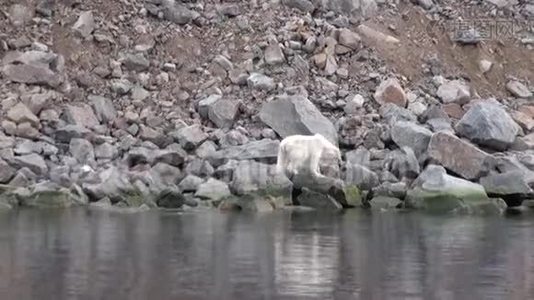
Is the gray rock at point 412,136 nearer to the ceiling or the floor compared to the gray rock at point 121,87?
nearer to the floor

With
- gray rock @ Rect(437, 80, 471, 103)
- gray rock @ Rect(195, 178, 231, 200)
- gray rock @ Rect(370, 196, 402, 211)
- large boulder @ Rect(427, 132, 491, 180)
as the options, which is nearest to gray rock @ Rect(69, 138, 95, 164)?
gray rock @ Rect(195, 178, 231, 200)

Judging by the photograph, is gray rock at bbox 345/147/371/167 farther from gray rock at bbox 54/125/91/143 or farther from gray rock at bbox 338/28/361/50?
gray rock at bbox 54/125/91/143

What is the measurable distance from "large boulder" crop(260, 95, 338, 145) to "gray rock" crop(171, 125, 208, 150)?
2017 mm

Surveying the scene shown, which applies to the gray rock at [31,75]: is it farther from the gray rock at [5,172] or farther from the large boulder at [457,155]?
the large boulder at [457,155]

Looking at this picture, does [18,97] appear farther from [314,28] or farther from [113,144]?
[314,28]

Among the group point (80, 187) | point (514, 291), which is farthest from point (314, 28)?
point (514, 291)

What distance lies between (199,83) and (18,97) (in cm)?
549

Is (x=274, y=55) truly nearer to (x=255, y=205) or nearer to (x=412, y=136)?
(x=412, y=136)

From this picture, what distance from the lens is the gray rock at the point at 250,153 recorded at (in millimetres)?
27453

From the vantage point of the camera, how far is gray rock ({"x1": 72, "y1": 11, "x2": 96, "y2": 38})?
1318 inches

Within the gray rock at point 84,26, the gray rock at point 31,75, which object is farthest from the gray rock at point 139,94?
the gray rock at point 84,26

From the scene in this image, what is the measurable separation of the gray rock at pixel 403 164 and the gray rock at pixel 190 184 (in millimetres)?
4903

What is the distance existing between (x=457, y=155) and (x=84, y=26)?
12.9m

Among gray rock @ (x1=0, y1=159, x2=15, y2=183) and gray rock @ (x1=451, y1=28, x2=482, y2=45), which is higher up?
gray rock @ (x1=451, y1=28, x2=482, y2=45)
